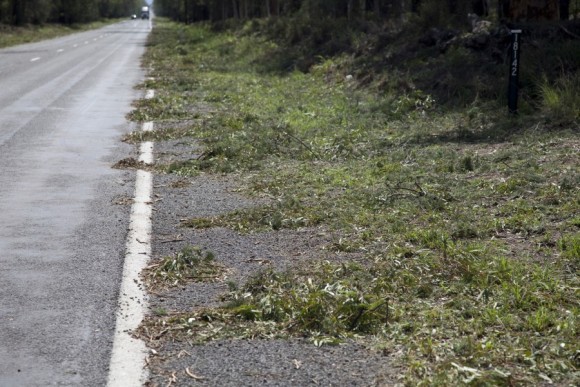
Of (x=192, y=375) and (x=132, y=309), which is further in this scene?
(x=132, y=309)

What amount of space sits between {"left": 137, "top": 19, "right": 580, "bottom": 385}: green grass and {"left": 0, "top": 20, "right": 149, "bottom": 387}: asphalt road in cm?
62

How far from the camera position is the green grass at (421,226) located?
4945 millimetres

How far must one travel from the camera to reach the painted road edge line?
15.0 feet

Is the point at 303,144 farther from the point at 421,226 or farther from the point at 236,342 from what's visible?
the point at 236,342

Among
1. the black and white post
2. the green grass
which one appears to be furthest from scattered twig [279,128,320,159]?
the black and white post

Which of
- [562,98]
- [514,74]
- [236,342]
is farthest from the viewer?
[514,74]

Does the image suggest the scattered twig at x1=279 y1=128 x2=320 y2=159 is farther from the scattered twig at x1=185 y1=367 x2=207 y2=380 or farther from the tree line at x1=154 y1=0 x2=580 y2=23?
the tree line at x1=154 y1=0 x2=580 y2=23

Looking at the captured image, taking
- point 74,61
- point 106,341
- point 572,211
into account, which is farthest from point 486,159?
point 74,61

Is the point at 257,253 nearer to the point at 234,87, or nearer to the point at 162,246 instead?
the point at 162,246

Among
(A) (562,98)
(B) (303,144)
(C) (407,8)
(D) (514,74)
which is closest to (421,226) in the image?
(B) (303,144)

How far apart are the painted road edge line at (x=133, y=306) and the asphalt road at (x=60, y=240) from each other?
0.06 metres

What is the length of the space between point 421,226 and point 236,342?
274 centimetres

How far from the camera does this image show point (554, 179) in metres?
8.45

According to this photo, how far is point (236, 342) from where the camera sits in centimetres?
500
